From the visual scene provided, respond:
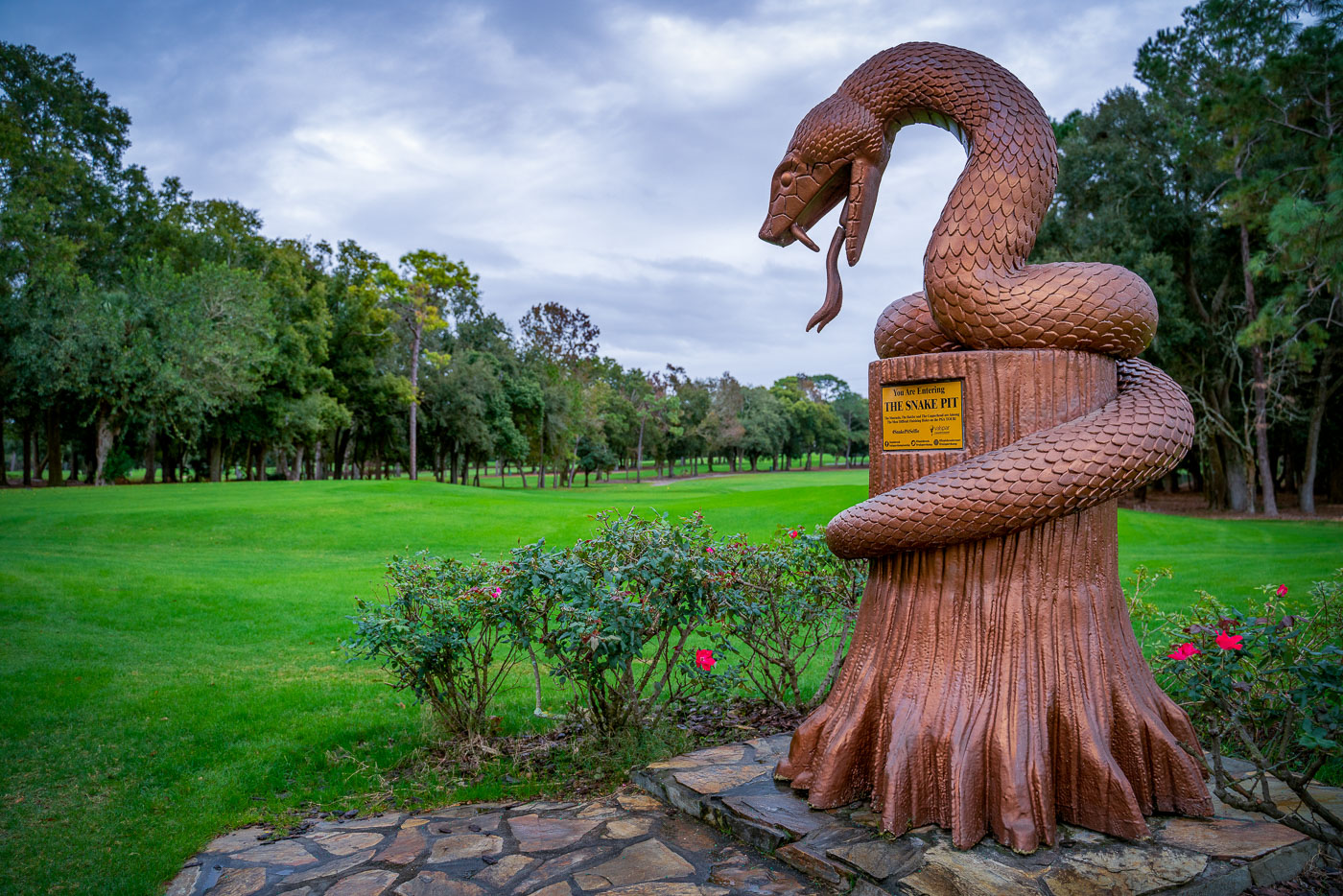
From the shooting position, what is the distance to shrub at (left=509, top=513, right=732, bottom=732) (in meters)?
4.47

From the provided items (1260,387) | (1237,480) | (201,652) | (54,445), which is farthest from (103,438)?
(1237,480)

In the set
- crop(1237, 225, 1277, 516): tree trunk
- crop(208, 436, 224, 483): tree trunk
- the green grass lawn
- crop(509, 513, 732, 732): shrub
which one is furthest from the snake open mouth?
crop(208, 436, 224, 483): tree trunk

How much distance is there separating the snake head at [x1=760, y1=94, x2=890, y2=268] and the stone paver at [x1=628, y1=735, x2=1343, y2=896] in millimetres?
2446

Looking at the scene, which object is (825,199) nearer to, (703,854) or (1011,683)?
(1011,683)

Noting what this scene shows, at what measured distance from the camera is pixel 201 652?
8.13m

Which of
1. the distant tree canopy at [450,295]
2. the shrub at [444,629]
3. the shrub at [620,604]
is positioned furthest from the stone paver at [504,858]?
the distant tree canopy at [450,295]

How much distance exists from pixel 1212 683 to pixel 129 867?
4716 mm

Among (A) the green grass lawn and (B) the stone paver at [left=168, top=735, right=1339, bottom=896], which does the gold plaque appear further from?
(A) the green grass lawn

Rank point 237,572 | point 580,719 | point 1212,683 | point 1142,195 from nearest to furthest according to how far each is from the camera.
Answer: point 1212,683 → point 580,719 → point 237,572 → point 1142,195

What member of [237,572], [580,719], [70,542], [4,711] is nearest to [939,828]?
[580,719]

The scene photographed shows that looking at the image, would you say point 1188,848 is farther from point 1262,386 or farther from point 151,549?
point 1262,386

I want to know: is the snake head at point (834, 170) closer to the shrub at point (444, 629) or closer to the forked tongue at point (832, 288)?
the forked tongue at point (832, 288)

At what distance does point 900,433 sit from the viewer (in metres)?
3.42

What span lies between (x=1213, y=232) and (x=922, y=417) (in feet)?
84.7
